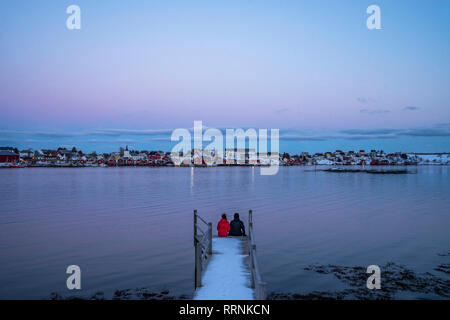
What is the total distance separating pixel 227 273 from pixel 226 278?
1.93 feet

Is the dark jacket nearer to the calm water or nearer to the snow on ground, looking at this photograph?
the calm water

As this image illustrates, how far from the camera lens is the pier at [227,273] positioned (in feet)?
39.7

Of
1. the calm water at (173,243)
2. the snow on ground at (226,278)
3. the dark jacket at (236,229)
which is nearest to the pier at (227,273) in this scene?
the snow on ground at (226,278)

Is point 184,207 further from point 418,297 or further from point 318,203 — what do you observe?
point 418,297

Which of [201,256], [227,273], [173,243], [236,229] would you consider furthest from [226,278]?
[173,243]

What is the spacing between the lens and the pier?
39.7ft

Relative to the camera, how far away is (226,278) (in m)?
13.8

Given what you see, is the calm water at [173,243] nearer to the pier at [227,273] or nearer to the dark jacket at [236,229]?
the pier at [227,273]

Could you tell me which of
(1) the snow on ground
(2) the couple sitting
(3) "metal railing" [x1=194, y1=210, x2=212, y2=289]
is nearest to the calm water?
(3) "metal railing" [x1=194, y1=210, x2=212, y2=289]

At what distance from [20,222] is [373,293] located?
3402cm

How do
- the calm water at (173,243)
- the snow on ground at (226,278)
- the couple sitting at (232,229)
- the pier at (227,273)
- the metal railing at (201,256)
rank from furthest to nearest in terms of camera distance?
the couple sitting at (232,229) < the calm water at (173,243) < the metal railing at (201,256) < the snow on ground at (226,278) < the pier at (227,273)

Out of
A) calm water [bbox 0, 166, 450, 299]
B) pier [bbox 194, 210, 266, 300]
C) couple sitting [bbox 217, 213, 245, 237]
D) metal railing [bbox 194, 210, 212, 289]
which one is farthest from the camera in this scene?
couple sitting [bbox 217, 213, 245, 237]
